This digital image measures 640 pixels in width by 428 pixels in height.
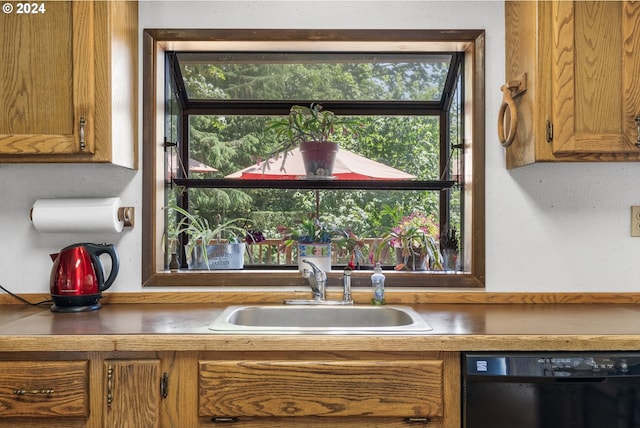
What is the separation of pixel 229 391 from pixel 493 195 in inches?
49.7

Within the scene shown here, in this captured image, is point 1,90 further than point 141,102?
No

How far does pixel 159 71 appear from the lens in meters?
2.08

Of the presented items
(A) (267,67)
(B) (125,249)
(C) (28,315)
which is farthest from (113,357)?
(A) (267,67)

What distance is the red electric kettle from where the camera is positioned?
5.78 feet

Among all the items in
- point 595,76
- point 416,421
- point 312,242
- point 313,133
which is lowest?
point 416,421

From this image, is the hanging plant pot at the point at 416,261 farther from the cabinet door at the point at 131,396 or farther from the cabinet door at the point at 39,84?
the cabinet door at the point at 39,84

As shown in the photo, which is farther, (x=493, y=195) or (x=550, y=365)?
(x=493, y=195)

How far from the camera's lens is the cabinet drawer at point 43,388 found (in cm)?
140

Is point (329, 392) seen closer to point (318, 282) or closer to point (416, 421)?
point (416, 421)

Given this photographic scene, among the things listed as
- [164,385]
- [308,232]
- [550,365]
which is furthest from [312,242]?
[550,365]

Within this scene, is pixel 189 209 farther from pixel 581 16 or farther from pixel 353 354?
pixel 581 16

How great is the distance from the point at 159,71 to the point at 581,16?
62.6 inches

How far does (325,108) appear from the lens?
2297mm

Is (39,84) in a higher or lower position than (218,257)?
higher
